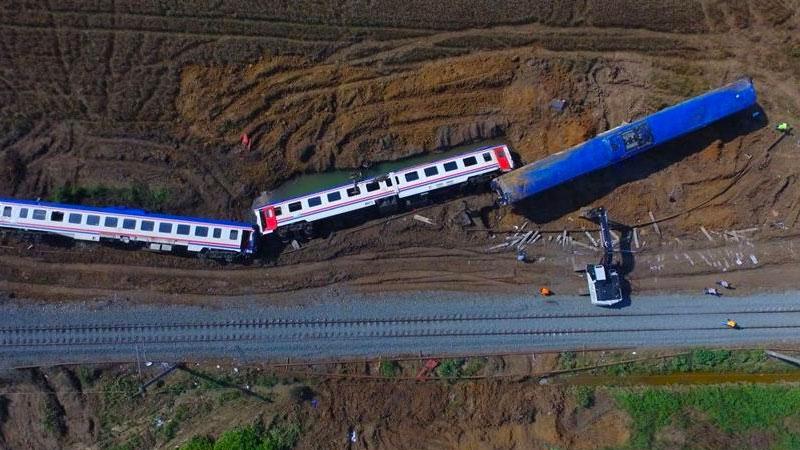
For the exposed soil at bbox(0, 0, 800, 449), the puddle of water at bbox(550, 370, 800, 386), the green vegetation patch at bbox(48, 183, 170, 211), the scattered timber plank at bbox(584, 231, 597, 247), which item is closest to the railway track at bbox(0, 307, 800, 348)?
the exposed soil at bbox(0, 0, 800, 449)

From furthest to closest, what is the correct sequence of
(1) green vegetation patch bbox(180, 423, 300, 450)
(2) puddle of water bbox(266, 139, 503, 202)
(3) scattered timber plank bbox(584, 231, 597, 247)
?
1. (3) scattered timber plank bbox(584, 231, 597, 247)
2. (2) puddle of water bbox(266, 139, 503, 202)
3. (1) green vegetation patch bbox(180, 423, 300, 450)

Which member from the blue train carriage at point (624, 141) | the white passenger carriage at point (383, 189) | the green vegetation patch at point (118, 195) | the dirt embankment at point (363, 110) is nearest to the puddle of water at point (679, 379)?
the dirt embankment at point (363, 110)

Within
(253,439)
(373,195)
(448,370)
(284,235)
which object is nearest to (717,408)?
(448,370)

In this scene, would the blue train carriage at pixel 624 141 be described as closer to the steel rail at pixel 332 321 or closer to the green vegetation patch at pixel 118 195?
the steel rail at pixel 332 321

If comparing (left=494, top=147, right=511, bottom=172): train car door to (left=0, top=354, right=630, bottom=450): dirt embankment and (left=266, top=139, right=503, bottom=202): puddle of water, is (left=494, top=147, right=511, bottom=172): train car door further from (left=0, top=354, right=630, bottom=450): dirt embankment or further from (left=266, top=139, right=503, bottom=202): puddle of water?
(left=0, top=354, right=630, bottom=450): dirt embankment

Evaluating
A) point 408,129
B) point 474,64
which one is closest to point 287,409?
point 408,129

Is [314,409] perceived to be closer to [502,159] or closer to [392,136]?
[392,136]
